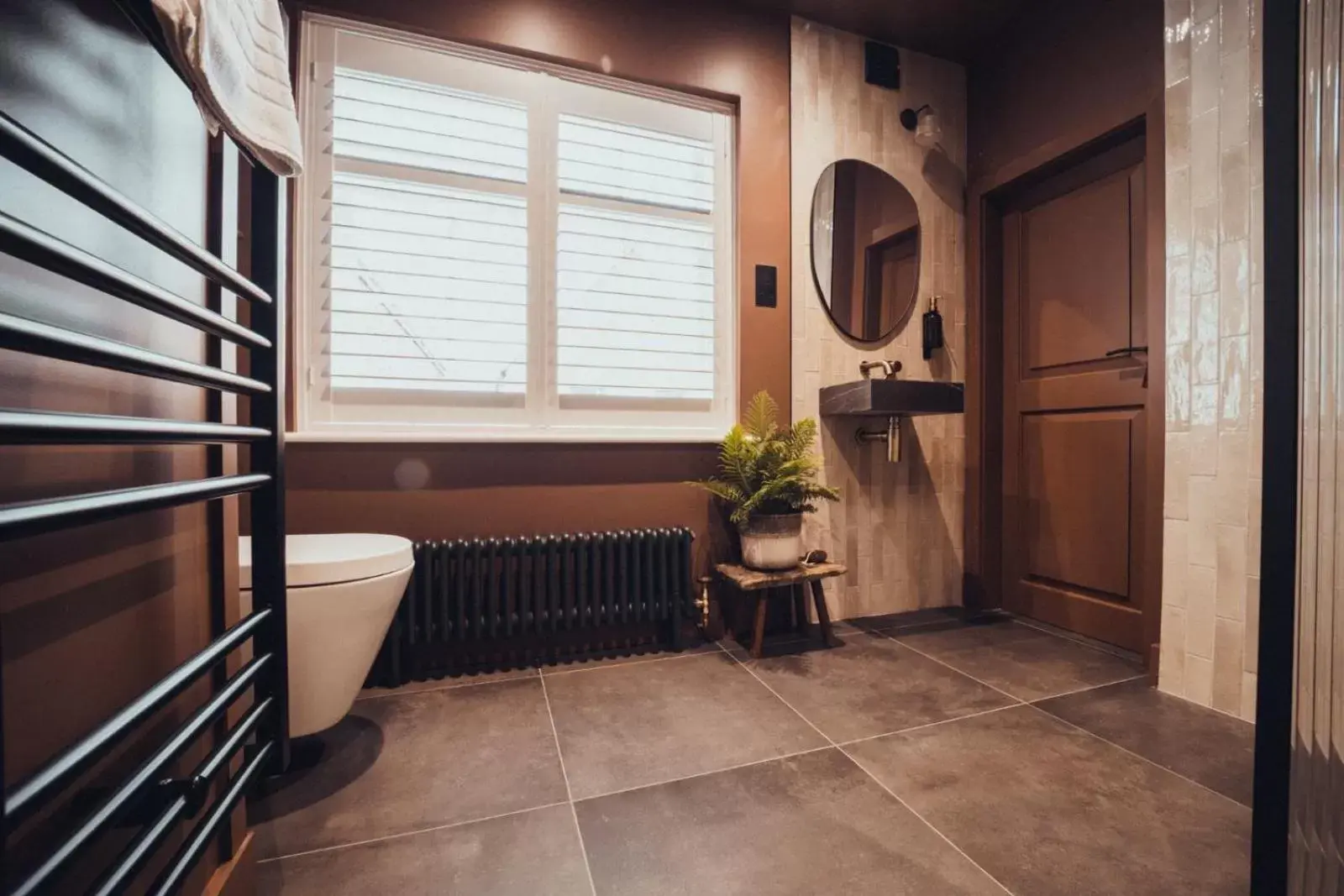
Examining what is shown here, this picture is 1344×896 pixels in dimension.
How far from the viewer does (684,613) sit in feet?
6.62

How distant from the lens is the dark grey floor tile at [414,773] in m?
1.07

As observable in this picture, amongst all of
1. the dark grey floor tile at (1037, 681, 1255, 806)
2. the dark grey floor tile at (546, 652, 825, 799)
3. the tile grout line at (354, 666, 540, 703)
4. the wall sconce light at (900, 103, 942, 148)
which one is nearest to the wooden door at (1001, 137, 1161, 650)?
the dark grey floor tile at (1037, 681, 1255, 806)

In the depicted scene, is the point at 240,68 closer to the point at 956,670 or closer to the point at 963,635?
the point at 956,670

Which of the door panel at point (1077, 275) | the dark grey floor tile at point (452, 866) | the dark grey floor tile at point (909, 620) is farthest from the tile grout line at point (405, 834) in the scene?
the door panel at point (1077, 275)

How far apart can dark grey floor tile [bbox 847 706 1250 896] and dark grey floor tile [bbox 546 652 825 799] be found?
25 centimetres

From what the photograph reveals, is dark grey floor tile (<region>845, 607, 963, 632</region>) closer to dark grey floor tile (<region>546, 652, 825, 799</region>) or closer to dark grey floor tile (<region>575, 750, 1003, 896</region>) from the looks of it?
dark grey floor tile (<region>546, 652, 825, 799</region>)

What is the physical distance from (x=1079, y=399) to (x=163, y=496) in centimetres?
266

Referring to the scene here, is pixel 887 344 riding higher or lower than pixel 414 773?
higher

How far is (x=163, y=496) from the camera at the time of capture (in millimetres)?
604

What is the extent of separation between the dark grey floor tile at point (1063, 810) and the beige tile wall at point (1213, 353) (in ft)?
1.81

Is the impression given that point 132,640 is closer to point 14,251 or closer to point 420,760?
point 14,251

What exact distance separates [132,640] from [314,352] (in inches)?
53.8

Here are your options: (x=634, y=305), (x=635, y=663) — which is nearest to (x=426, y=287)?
(x=634, y=305)

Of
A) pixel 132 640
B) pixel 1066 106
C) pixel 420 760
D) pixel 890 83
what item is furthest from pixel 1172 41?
pixel 420 760
